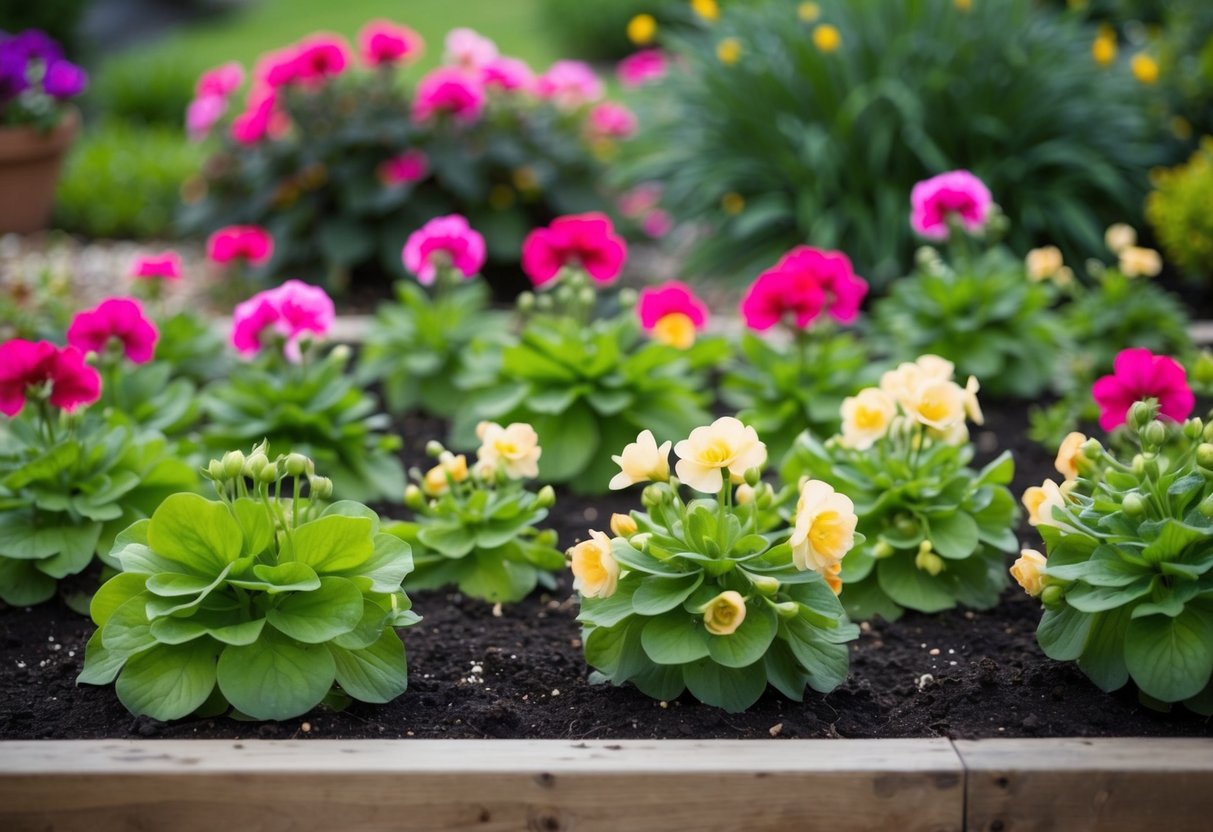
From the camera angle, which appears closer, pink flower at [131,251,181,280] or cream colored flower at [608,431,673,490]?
cream colored flower at [608,431,673,490]

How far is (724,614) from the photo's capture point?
2068 mm

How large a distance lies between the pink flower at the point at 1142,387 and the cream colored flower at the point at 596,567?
0.92 meters

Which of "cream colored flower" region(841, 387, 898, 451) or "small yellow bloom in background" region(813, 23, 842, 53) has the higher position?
"cream colored flower" region(841, 387, 898, 451)

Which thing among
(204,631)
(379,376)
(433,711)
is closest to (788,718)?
(433,711)

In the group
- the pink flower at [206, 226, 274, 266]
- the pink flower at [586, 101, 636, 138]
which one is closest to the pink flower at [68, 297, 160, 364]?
the pink flower at [206, 226, 274, 266]

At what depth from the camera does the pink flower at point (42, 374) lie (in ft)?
8.04

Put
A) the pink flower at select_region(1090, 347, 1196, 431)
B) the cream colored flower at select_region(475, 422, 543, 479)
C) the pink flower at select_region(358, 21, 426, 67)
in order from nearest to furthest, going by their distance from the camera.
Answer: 1. the pink flower at select_region(1090, 347, 1196, 431)
2. the cream colored flower at select_region(475, 422, 543, 479)
3. the pink flower at select_region(358, 21, 426, 67)

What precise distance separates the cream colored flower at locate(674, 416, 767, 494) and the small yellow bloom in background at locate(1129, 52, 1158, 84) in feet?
12.6

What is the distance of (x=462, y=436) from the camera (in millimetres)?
3430

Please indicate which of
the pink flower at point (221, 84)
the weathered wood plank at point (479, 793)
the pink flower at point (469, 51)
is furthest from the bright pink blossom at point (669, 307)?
the pink flower at point (221, 84)

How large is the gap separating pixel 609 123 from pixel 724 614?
4009 millimetres

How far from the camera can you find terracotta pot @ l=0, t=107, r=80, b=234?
5.49 meters

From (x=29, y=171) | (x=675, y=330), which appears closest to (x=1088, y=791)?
(x=675, y=330)

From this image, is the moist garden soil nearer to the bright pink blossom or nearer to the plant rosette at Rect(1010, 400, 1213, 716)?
the plant rosette at Rect(1010, 400, 1213, 716)
